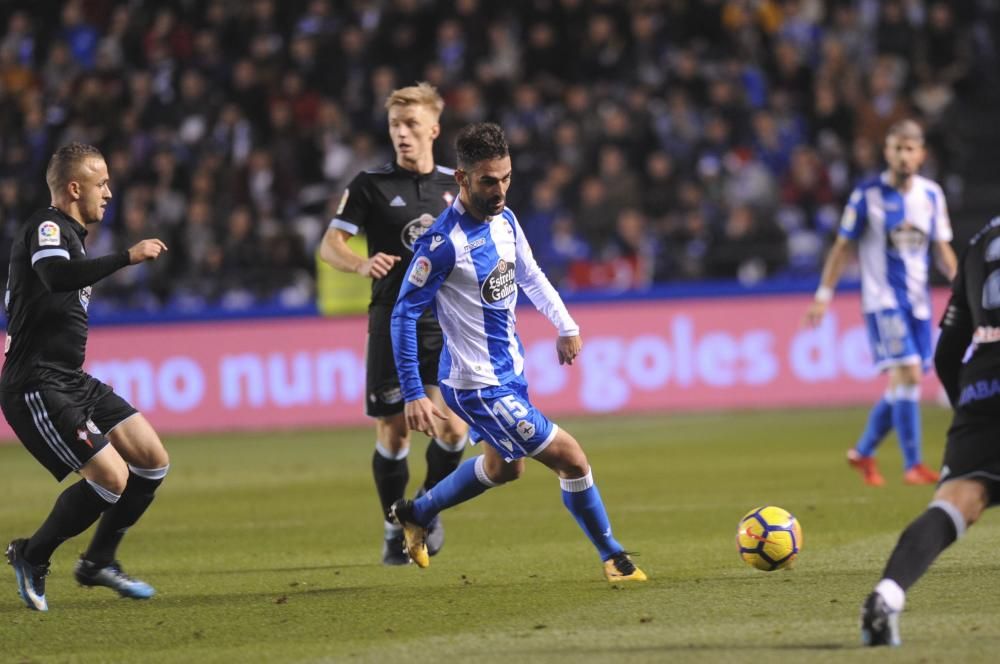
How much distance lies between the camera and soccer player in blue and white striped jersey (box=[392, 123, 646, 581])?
6.71 metres

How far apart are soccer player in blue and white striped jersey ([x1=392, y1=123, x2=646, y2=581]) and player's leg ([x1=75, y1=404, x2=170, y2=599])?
1.29 meters

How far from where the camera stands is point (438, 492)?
7.29m

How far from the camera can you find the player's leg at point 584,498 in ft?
22.5

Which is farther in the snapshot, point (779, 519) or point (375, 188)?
point (375, 188)

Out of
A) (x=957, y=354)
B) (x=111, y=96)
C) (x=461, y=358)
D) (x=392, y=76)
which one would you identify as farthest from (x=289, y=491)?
(x=111, y=96)

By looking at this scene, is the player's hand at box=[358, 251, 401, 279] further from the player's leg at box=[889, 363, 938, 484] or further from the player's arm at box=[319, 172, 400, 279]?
the player's leg at box=[889, 363, 938, 484]

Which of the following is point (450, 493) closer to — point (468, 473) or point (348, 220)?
point (468, 473)

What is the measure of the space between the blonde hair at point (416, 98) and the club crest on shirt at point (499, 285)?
1.52 m

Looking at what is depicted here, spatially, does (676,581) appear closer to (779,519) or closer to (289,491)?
(779,519)

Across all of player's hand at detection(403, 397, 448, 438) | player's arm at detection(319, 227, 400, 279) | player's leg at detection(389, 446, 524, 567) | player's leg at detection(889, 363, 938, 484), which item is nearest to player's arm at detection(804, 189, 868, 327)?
player's leg at detection(889, 363, 938, 484)

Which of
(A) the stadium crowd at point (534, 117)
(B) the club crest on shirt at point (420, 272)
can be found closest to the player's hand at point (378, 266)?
(B) the club crest on shirt at point (420, 272)

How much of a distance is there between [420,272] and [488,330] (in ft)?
1.35

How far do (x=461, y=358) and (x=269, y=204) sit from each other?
527 inches

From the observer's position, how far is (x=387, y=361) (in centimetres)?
814
